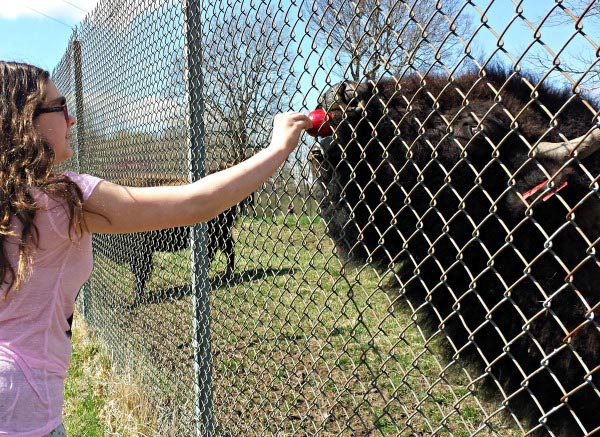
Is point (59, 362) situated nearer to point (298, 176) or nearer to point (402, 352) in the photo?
point (298, 176)

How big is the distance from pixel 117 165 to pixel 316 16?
4087 millimetres

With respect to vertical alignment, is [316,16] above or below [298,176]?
above

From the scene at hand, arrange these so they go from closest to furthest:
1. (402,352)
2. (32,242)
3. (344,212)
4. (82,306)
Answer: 1. (32,242)
2. (344,212)
3. (402,352)
4. (82,306)

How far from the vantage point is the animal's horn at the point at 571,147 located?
1917mm

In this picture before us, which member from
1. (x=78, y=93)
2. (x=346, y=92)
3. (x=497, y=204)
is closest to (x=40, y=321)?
(x=346, y=92)

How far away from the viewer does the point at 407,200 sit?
2.00 metres

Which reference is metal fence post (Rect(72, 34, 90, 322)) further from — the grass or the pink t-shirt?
the pink t-shirt

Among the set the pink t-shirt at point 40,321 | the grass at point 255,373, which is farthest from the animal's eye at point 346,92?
the pink t-shirt at point 40,321

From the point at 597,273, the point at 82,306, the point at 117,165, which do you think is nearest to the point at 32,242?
the point at 597,273

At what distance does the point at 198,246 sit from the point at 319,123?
137cm

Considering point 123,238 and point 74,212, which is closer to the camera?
point 74,212

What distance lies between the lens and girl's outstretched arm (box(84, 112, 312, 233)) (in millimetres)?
1862

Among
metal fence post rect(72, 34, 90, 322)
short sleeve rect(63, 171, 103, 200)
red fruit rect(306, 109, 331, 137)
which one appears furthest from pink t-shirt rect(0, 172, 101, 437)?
metal fence post rect(72, 34, 90, 322)

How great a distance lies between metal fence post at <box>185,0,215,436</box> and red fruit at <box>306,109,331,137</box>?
1.04m
